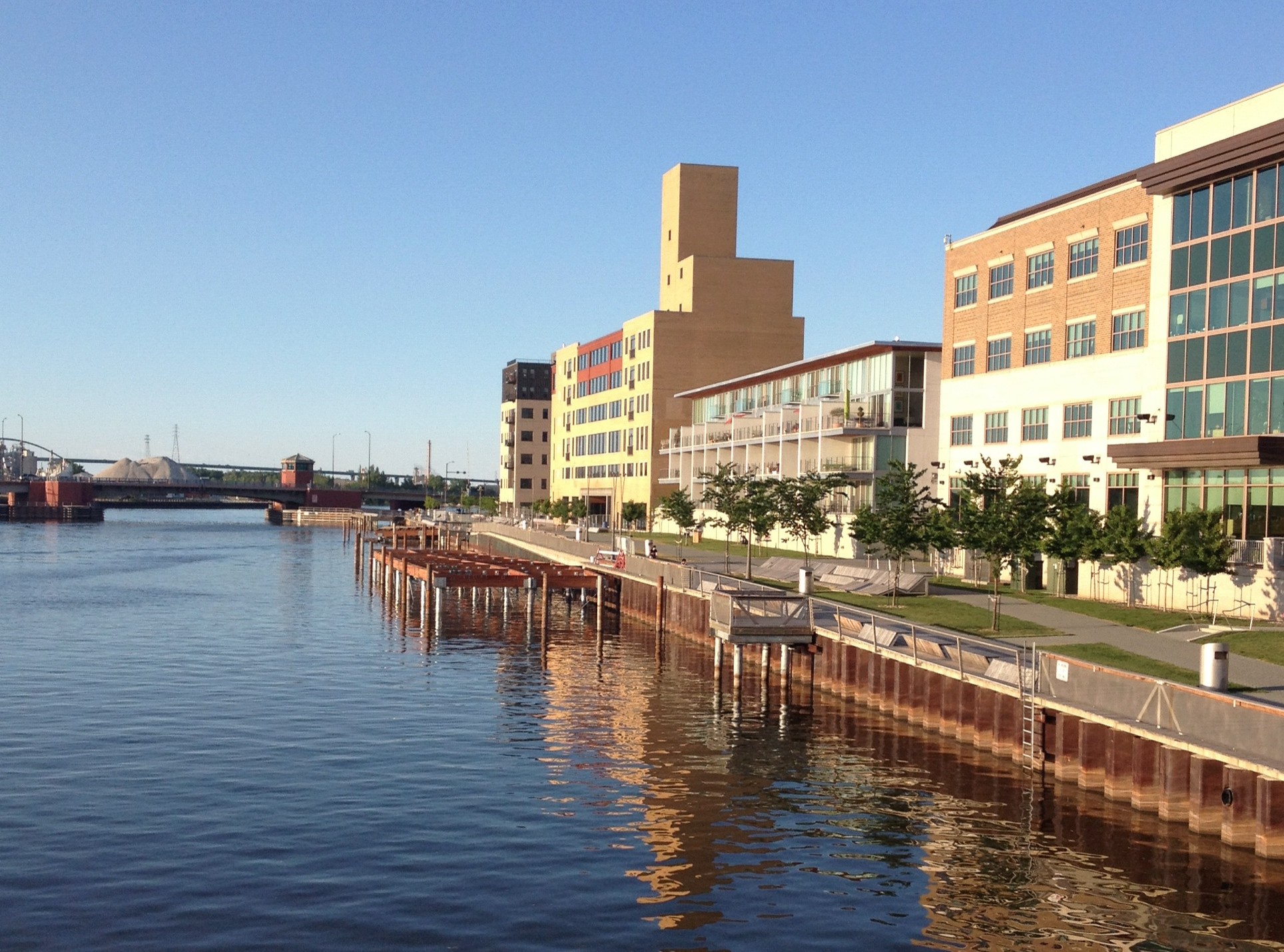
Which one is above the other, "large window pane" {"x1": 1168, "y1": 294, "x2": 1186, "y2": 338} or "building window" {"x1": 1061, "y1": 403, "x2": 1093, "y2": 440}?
"large window pane" {"x1": 1168, "y1": 294, "x2": 1186, "y2": 338}

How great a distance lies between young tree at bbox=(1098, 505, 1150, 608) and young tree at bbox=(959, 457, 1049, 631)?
2436mm

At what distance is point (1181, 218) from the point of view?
47.9m

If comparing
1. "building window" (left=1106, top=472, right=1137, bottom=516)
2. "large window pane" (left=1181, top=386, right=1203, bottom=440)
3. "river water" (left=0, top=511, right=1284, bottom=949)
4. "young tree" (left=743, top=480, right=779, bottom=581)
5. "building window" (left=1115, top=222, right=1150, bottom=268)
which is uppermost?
"building window" (left=1115, top=222, right=1150, bottom=268)

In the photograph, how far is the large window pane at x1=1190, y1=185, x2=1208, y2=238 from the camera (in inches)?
1834

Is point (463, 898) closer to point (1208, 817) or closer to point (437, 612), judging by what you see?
point (1208, 817)

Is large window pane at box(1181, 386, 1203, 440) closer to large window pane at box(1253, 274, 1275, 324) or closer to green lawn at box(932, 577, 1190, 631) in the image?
large window pane at box(1253, 274, 1275, 324)

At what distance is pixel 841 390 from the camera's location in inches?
3250

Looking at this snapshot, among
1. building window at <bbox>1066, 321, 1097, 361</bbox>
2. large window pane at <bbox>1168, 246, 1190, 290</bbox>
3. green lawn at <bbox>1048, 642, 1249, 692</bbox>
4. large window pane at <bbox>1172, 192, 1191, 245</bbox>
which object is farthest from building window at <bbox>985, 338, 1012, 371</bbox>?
green lawn at <bbox>1048, 642, 1249, 692</bbox>

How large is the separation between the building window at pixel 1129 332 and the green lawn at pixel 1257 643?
1603 centimetres

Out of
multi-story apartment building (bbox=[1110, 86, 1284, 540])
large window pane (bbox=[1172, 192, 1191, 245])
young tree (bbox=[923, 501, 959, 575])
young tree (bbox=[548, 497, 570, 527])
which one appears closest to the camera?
multi-story apartment building (bbox=[1110, 86, 1284, 540])

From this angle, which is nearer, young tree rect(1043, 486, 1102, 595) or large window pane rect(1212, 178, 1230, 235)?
large window pane rect(1212, 178, 1230, 235)

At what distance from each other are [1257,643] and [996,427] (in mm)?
25770

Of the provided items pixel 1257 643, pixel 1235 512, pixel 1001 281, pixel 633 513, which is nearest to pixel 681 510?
pixel 633 513

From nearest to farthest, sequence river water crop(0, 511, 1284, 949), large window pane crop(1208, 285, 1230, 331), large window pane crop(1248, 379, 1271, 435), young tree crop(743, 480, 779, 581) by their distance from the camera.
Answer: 1. river water crop(0, 511, 1284, 949)
2. large window pane crop(1248, 379, 1271, 435)
3. large window pane crop(1208, 285, 1230, 331)
4. young tree crop(743, 480, 779, 581)
